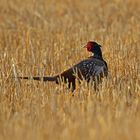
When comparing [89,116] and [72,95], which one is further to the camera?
[72,95]

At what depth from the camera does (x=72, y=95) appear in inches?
247

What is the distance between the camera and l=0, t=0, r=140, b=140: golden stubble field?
183 inches

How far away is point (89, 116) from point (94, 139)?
2.52 ft

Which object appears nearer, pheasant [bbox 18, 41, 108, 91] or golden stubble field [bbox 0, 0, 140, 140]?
golden stubble field [bbox 0, 0, 140, 140]

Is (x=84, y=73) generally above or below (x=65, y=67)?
below

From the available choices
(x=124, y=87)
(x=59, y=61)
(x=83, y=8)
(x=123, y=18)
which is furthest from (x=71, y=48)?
(x=83, y=8)

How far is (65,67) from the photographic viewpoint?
27.1ft

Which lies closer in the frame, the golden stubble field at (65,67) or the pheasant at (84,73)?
the golden stubble field at (65,67)

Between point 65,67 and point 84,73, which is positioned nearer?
point 84,73

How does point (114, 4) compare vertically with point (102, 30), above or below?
above

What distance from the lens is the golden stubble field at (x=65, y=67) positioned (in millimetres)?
4652

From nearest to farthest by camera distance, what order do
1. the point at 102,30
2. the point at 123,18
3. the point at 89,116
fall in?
the point at 89,116 → the point at 102,30 → the point at 123,18

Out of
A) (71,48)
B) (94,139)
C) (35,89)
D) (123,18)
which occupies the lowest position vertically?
(94,139)

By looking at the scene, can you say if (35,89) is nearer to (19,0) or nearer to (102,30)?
(102,30)
